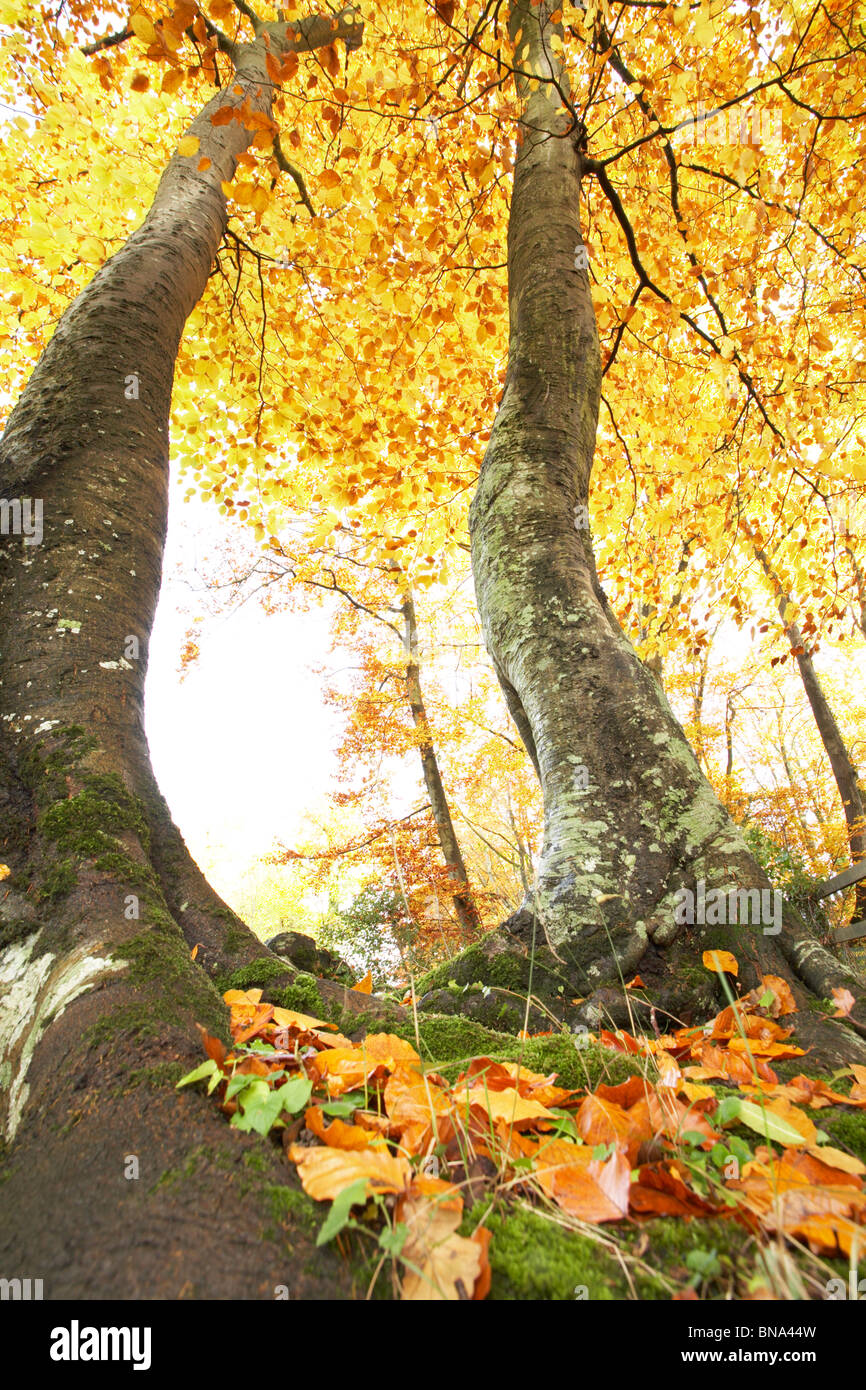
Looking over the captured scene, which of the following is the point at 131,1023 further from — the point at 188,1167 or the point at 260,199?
the point at 260,199

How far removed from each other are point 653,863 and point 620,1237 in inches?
63.5

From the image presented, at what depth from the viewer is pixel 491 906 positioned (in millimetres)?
13570

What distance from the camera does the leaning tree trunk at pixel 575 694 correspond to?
213 cm

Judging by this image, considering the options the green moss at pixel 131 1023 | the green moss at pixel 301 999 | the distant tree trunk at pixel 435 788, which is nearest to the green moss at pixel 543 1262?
the green moss at pixel 131 1023

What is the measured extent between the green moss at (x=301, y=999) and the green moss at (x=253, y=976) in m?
0.05

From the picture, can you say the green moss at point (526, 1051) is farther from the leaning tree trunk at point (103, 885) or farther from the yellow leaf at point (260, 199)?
the yellow leaf at point (260, 199)

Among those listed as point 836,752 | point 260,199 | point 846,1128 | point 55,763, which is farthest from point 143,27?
point 836,752

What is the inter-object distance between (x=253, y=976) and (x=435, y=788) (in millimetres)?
9699

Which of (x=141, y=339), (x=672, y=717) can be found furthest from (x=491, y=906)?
(x=141, y=339)

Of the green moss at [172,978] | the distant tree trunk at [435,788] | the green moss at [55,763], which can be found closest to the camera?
the green moss at [172,978]

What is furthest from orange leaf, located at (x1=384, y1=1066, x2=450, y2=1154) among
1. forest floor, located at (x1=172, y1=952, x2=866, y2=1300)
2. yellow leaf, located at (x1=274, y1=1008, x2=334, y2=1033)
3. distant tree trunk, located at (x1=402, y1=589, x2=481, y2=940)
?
distant tree trunk, located at (x1=402, y1=589, x2=481, y2=940)

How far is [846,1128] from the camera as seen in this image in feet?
3.83

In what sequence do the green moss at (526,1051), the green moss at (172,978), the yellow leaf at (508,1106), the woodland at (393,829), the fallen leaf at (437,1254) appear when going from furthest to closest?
1. the green moss at (526,1051)
2. the green moss at (172,978)
3. the yellow leaf at (508,1106)
4. the woodland at (393,829)
5. the fallen leaf at (437,1254)

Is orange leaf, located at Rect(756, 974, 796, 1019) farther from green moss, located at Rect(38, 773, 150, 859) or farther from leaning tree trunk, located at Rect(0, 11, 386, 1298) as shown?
green moss, located at Rect(38, 773, 150, 859)
